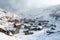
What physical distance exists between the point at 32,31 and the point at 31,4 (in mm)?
10614

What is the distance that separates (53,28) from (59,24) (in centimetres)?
87

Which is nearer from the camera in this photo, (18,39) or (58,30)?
(18,39)

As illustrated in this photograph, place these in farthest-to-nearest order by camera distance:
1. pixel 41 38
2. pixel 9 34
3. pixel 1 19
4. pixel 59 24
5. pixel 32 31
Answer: pixel 1 19
pixel 59 24
pixel 32 31
pixel 9 34
pixel 41 38

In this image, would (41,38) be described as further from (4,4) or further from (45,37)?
(4,4)

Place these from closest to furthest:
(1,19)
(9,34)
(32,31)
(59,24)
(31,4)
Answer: (9,34), (32,31), (59,24), (1,19), (31,4)

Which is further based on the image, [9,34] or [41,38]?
[9,34]

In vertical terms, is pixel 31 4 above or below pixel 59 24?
above

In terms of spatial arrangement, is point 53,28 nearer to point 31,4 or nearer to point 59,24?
point 59,24

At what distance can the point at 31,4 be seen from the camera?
66.7ft

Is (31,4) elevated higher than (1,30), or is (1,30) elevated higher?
(31,4)

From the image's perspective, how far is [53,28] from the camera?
32.6 ft

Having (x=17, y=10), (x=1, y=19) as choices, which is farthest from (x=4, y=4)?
(x=1, y=19)

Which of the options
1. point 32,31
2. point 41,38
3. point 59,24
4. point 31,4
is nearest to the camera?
point 41,38

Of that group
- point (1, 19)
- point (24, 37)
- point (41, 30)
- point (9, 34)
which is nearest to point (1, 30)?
point (9, 34)
